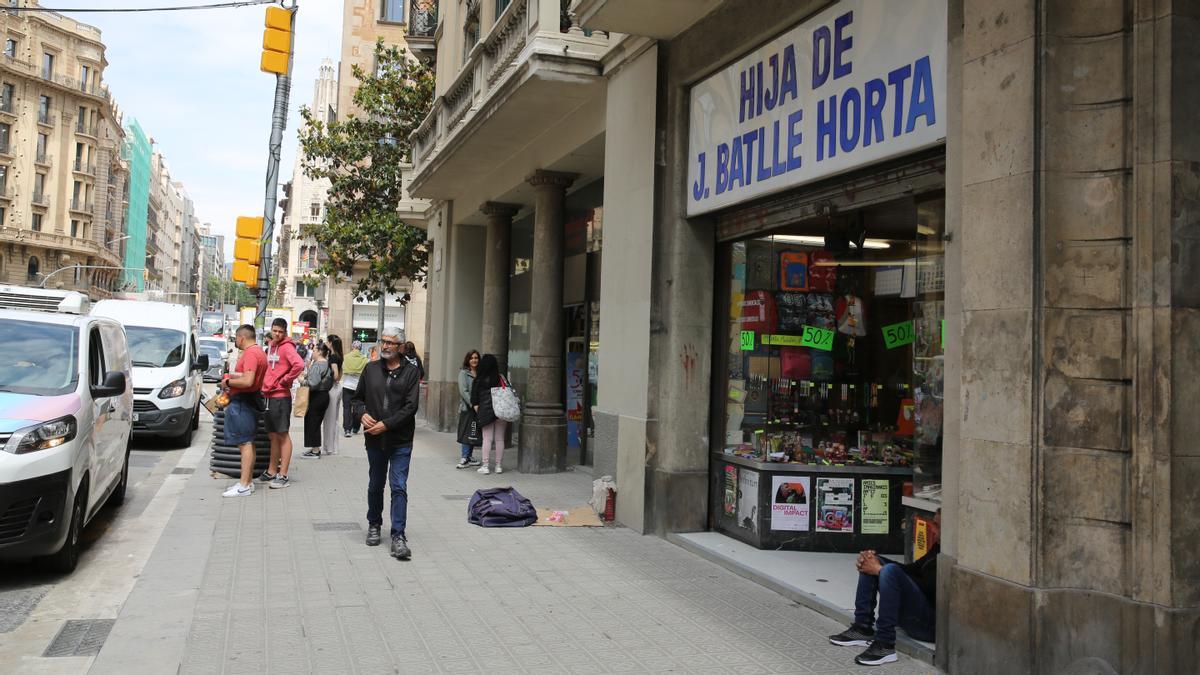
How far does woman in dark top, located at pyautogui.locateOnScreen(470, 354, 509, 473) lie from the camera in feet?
39.9

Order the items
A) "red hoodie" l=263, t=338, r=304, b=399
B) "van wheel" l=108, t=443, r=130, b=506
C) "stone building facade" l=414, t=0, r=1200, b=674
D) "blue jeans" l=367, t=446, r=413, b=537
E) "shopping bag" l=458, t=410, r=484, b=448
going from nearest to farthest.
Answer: "stone building facade" l=414, t=0, r=1200, b=674 < "blue jeans" l=367, t=446, r=413, b=537 < "van wheel" l=108, t=443, r=130, b=506 < "red hoodie" l=263, t=338, r=304, b=399 < "shopping bag" l=458, t=410, r=484, b=448

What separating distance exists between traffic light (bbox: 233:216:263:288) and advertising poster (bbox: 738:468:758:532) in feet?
34.2

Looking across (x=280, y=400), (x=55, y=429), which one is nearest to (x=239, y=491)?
(x=280, y=400)

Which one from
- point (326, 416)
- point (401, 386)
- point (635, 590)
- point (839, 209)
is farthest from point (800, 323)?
point (326, 416)

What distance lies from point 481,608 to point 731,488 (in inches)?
117

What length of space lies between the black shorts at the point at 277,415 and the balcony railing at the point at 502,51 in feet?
14.9

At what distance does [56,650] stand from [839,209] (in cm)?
553

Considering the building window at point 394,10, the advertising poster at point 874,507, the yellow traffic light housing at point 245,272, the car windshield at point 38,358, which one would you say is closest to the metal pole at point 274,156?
the yellow traffic light housing at point 245,272

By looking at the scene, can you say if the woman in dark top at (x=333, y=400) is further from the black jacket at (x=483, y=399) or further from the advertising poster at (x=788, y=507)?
the advertising poster at (x=788, y=507)

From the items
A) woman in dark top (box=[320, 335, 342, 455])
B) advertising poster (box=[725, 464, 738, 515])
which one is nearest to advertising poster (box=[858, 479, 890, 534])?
advertising poster (box=[725, 464, 738, 515])

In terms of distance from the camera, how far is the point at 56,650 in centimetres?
484

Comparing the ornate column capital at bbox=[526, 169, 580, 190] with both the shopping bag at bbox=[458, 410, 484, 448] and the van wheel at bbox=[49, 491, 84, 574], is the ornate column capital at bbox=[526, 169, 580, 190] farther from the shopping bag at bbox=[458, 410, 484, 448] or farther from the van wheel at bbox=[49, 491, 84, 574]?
the van wheel at bbox=[49, 491, 84, 574]

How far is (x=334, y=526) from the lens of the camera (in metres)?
8.52

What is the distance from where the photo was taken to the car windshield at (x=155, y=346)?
14.8 m
